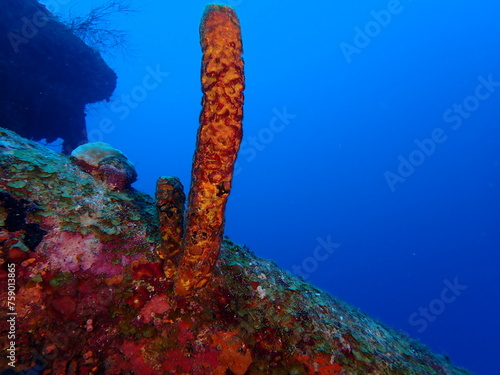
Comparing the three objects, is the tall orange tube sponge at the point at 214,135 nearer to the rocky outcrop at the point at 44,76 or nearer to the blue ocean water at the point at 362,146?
the rocky outcrop at the point at 44,76

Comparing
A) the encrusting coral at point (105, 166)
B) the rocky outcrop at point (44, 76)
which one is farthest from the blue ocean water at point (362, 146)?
the encrusting coral at point (105, 166)

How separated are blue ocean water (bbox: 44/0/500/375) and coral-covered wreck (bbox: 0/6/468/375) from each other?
4027 cm

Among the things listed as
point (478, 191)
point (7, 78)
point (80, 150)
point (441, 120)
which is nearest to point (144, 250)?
point (80, 150)

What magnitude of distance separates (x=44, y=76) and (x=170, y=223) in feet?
36.4

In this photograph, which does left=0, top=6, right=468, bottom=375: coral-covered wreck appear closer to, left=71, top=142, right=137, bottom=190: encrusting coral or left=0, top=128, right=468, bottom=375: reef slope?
left=0, top=128, right=468, bottom=375: reef slope

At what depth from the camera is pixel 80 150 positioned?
3.67 m

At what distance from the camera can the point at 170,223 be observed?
258 cm

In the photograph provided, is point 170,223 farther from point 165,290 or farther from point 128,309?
point 128,309

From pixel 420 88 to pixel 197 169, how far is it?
156m

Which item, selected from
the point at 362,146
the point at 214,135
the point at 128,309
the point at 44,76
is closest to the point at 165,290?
the point at 128,309

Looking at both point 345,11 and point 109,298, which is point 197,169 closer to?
point 109,298

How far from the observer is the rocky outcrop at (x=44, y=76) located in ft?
29.8

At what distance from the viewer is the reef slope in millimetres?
1952

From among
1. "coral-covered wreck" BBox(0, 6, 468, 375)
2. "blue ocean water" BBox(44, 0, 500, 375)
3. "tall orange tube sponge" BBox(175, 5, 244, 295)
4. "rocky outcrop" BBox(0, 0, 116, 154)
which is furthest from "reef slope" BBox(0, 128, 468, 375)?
"blue ocean water" BBox(44, 0, 500, 375)
